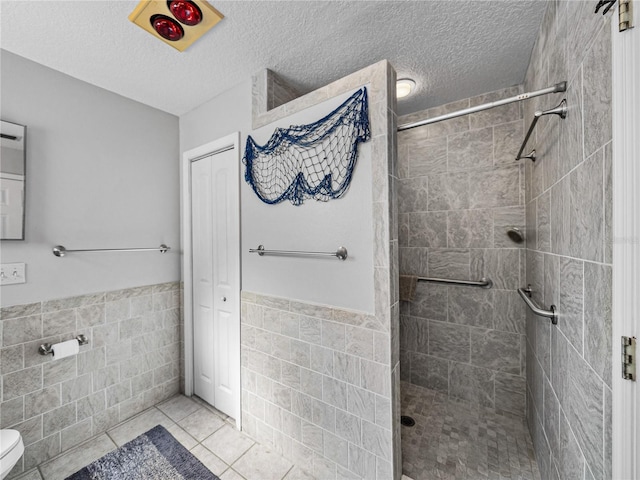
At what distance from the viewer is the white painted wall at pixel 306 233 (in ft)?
4.03

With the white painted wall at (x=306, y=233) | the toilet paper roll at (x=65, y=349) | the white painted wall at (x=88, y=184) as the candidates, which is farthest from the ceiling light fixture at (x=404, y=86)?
the toilet paper roll at (x=65, y=349)

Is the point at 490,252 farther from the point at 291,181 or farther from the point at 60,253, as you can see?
the point at 60,253

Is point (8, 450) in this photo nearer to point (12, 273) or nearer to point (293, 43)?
point (12, 273)

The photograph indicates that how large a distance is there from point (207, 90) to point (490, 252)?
2372 millimetres

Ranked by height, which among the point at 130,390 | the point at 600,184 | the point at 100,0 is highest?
the point at 100,0

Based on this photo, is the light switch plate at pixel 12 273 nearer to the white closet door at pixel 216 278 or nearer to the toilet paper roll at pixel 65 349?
the toilet paper roll at pixel 65 349

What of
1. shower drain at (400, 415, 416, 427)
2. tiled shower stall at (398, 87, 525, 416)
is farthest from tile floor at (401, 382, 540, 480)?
tiled shower stall at (398, 87, 525, 416)

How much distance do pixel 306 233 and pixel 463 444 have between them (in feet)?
5.30

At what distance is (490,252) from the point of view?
5.96ft

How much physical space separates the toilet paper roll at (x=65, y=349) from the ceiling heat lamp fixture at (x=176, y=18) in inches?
72.3

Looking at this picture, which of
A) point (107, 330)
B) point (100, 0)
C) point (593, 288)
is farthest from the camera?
point (107, 330)

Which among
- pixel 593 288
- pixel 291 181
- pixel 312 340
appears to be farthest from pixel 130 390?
pixel 593 288

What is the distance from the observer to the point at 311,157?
140 centimetres

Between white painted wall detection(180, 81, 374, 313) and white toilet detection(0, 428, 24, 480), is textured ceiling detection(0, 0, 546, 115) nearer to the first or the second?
white painted wall detection(180, 81, 374, 313)
